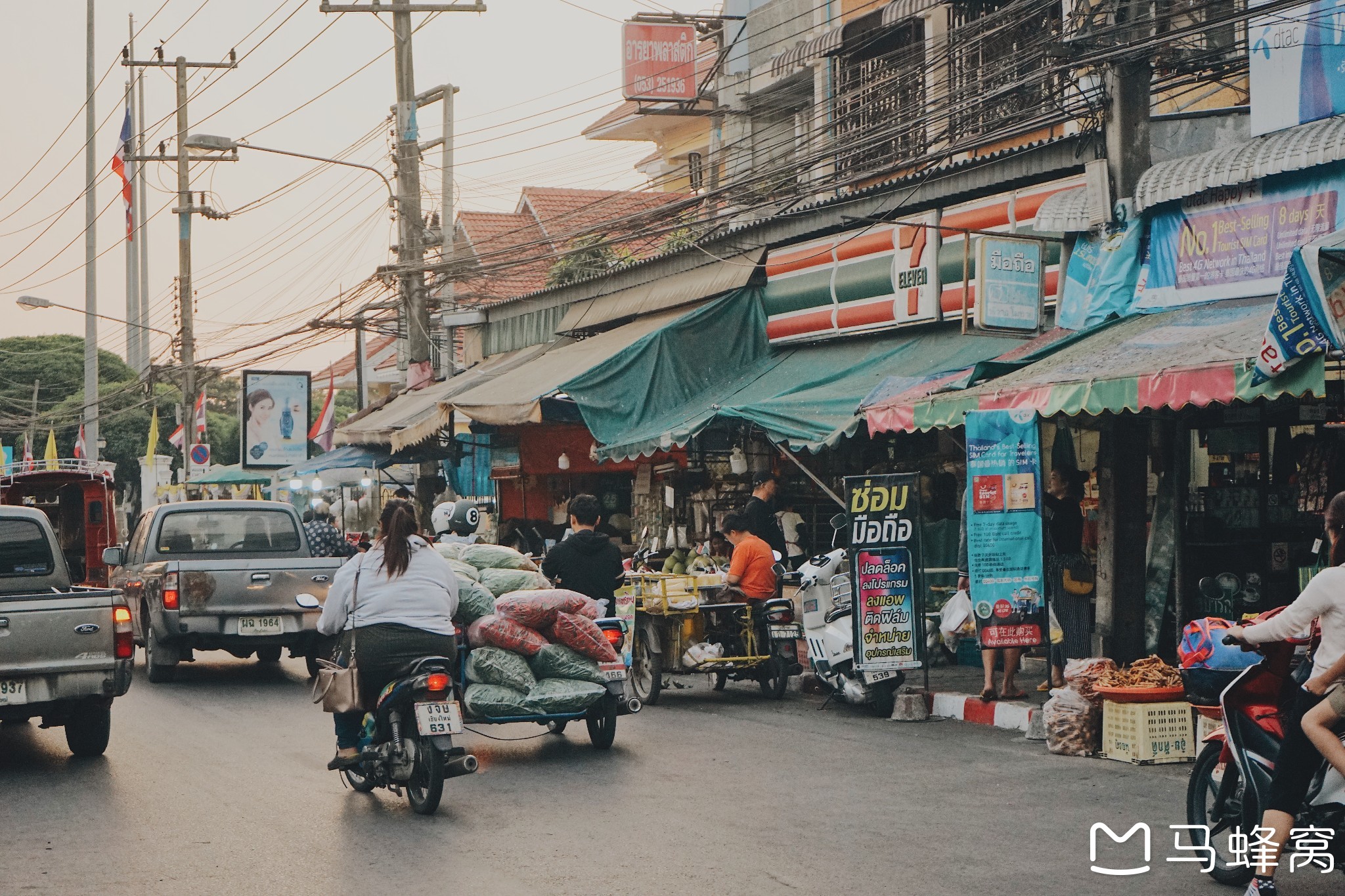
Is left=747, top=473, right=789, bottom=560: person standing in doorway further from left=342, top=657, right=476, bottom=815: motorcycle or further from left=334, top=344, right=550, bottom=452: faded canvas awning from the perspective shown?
left=334, top=344, right=550, bottom=452: faded canvas awning

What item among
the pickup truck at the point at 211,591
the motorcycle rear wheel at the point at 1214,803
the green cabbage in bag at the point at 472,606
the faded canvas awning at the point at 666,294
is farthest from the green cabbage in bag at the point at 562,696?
the faded canvas awning at the point at 666,294

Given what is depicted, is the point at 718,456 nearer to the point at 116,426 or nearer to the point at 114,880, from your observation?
the point at 114,880

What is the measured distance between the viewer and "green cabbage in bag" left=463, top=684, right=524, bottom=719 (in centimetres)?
924

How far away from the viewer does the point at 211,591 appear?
1376cm

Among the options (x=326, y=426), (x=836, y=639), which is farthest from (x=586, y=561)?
(x=326, y=426)

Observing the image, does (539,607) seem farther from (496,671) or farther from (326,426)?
(326,426)

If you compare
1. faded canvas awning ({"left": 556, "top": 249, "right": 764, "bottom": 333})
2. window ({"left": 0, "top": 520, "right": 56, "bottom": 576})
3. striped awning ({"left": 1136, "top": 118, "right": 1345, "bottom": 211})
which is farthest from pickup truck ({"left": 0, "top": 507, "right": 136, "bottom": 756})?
faded canvas awning ({"left": 556, "top": 249, "right": 764, "bottom": 333})

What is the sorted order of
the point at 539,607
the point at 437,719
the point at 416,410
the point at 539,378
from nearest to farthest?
the point at 437,719 → the point at 539,607 → the point at 539,378 → the point at 416,410

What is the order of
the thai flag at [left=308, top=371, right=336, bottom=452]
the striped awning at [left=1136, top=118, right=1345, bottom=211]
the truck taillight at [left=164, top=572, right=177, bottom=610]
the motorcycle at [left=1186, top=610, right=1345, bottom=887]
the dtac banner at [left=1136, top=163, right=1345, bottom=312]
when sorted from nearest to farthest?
the motorcycle at [left=1186, top=610, right=1345, bottom=887] → the striped awning at [left=1136, top=118, right=1345, bottom=211] → the dtac banner at [left=1136, top=163, right=1345, bottom=312] → the truck taillight at [left=164, top=572, right=177, bottom=610] → the thai flag at [left=308, top=371, right=336, bottom=452]

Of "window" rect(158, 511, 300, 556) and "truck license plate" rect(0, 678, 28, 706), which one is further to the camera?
"window" rect(158, 511, 300, 556)

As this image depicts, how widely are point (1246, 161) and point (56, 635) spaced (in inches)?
371

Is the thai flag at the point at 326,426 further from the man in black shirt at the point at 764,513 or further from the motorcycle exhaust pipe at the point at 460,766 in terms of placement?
the motorcycle exhaust pipe at the point at 460,766

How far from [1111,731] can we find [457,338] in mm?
27015

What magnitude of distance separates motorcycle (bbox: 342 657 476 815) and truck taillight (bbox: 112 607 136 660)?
233 cm
